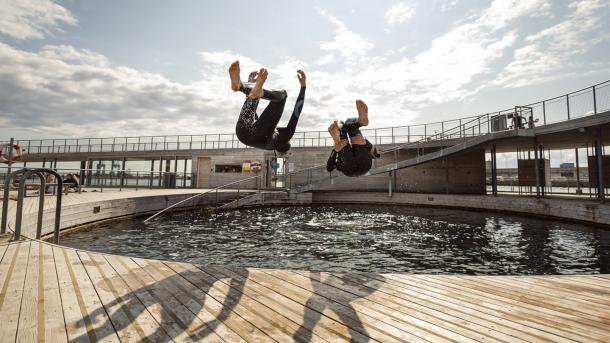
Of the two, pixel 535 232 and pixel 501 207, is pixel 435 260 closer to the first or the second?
pixel 535 232

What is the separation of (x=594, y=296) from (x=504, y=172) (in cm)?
5246

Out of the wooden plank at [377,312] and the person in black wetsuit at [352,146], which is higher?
the person in black wetsuit at [352,146]

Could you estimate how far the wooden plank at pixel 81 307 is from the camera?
1819 mm

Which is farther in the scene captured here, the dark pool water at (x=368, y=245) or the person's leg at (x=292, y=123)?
the dark pool water at (x=368, y=245)

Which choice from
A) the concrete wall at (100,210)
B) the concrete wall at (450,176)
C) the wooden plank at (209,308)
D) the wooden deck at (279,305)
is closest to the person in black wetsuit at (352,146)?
the wooden deck at (279,305)

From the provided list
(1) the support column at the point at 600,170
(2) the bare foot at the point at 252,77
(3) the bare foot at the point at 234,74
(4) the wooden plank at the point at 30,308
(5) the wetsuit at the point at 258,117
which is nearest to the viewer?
(4) the wooden plank at the point at 30,308

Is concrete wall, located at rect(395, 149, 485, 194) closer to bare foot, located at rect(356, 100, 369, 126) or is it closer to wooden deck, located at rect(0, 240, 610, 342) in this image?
bare foot, located at rect(356, 100, 369, 126)

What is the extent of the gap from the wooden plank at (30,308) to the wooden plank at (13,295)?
0.03 m

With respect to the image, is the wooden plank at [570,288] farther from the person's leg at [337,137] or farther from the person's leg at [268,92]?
the person's leg at [268,92]

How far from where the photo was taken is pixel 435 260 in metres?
6.02

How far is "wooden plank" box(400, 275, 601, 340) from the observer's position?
1.99m

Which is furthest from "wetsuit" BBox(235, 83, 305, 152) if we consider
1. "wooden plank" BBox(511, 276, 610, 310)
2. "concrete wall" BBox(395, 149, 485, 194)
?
"concrete wall" BBox(395, 149, 485, 194)

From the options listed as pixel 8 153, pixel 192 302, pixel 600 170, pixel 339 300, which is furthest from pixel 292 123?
pixel 600 170

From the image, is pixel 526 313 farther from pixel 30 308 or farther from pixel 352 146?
pixel 30 308
